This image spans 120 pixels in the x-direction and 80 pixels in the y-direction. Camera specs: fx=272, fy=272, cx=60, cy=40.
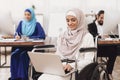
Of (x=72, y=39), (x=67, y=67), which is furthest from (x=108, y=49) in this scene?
(x=67, y=67)

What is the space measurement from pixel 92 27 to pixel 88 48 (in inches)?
77.8

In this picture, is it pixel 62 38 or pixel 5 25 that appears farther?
pixel 5 25

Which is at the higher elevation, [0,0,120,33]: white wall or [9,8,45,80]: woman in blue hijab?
[0,0,120,33]: white wall

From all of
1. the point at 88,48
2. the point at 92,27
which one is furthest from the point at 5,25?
the point at 88,48

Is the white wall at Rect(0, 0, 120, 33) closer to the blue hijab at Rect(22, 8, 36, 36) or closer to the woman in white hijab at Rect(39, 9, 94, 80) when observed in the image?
the blue hijab at Rect(22, 8, 36, 36)

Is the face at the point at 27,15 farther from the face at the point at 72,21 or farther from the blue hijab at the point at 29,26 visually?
the face at the point at 72,21

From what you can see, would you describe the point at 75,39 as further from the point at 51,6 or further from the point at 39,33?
the point at 51,6

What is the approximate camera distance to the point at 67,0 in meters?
6.81

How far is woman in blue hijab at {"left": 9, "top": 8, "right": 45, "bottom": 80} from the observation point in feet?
13.2

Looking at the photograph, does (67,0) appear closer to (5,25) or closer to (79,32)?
(5,25)

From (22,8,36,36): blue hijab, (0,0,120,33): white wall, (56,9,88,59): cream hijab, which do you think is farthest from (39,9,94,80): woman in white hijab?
(0,0,120,33): white wall

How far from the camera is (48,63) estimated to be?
2527mm

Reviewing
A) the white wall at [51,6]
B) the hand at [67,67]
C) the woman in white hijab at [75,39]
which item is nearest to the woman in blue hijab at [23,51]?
the woman in white hijab at [75,39]

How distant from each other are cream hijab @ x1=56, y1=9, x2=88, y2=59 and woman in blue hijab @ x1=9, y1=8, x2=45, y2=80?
1202 mm
